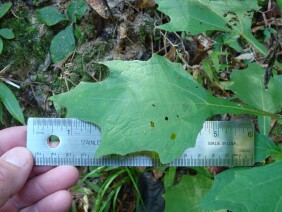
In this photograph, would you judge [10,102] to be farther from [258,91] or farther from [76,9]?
[258,91]

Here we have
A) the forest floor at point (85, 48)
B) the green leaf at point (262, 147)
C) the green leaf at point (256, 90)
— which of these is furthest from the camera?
the forest floor at point (85, 48)

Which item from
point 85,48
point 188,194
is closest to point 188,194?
point 188,194

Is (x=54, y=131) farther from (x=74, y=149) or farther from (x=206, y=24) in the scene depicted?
(x=206, y=24)

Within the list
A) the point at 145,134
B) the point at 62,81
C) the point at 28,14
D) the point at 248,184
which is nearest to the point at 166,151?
the point at 145,134

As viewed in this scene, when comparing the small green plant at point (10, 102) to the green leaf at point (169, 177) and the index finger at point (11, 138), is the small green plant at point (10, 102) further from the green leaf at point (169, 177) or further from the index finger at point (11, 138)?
the green leaf at point (169, 177)

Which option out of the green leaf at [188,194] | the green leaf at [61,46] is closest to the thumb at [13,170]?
the green leaf at [188,194]
